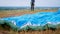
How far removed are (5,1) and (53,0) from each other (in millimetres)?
886

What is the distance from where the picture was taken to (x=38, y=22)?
2.06 meters

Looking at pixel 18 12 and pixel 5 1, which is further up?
pixel 5 1

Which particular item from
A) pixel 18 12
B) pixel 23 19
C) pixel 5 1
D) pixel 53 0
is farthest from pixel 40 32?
pixel 5 1

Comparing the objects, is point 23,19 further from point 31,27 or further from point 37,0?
point 37,0

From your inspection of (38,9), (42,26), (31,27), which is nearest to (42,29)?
(42,26)

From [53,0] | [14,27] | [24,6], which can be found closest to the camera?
[14,27]

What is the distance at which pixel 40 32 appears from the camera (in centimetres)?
203

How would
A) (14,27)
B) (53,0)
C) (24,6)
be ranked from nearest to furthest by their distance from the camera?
(14,27) → (24,6) → (53,0)

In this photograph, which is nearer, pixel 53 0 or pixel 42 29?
pixel 42 29

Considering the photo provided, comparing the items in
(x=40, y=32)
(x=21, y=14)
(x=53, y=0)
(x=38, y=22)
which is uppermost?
(x=53, y=0)

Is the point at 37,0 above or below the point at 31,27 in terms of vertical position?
above

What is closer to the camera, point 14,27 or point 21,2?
point 14,27

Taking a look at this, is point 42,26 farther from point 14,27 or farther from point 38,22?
point 14,27

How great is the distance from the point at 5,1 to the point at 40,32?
0.80 meters
